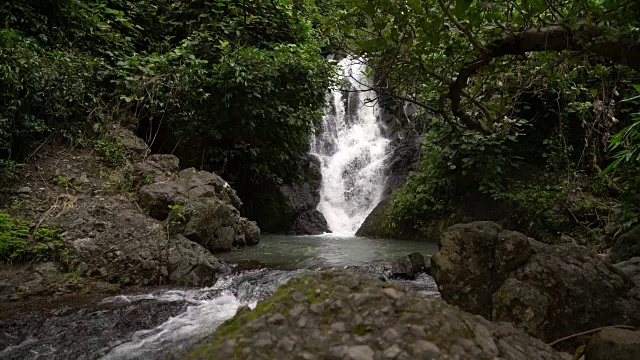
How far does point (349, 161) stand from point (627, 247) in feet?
31.0

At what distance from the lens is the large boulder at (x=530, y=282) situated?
2.72m

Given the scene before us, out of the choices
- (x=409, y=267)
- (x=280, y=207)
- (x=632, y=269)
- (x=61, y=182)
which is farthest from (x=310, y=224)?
(x=632, y=269)

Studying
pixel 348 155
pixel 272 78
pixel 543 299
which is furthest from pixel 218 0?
pixel 543 299

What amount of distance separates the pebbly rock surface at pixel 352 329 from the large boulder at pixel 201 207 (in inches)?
193

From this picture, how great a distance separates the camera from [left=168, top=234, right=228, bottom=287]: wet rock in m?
4.80

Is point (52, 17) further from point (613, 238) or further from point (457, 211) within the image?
point (613, 238)

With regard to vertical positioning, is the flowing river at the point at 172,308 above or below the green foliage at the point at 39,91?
below

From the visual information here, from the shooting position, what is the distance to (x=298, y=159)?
12.6m

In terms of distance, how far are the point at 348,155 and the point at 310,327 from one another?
12.6 meters

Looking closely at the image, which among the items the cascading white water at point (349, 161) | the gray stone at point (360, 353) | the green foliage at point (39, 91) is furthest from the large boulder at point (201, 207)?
the gray stone at point (360, 353)

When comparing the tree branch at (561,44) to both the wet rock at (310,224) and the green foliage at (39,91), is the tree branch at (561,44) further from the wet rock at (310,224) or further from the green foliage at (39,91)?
the wet rock at (310,224)

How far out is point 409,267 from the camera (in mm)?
5301

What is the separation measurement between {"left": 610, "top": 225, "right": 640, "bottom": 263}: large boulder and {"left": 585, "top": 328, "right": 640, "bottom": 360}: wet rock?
3.05 m

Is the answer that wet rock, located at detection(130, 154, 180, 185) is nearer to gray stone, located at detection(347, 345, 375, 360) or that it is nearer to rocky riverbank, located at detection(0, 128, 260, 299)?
rocky riverbank, located at detection(0, 128, 260, 299)
